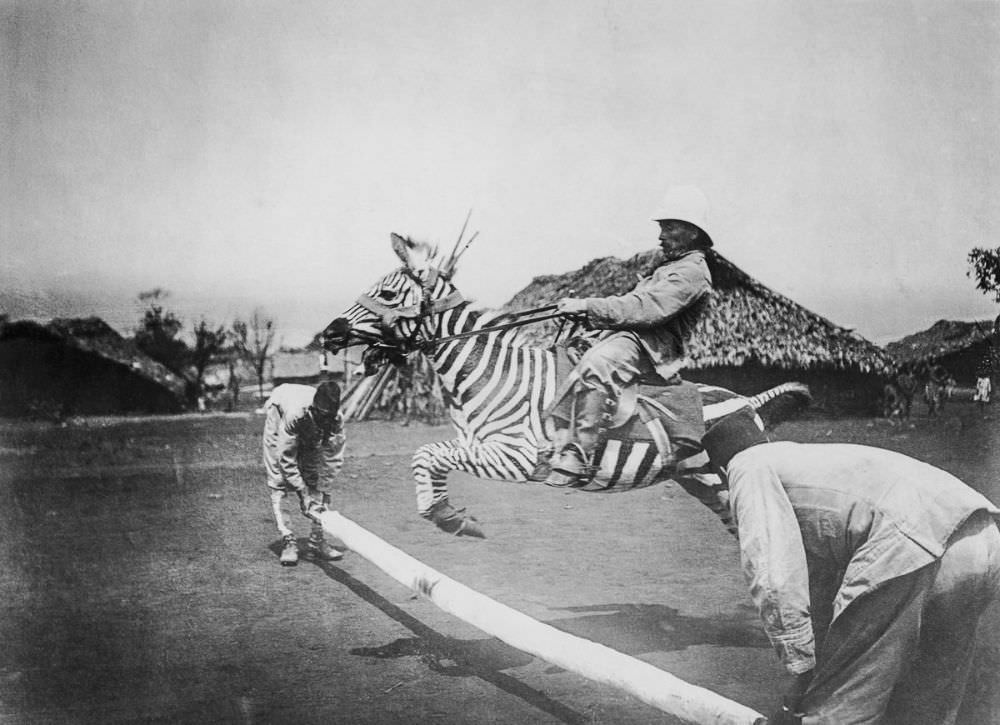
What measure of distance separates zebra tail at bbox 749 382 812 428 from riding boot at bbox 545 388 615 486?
69cm

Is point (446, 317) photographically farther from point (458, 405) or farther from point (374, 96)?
point (374, 96)

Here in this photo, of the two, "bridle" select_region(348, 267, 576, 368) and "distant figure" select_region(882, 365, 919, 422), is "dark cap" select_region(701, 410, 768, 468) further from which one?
"bridle" select_region(348, 267, 576, 368)

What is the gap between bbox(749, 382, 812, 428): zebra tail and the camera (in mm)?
4074

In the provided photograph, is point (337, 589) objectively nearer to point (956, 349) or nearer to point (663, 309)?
point (663, 309)

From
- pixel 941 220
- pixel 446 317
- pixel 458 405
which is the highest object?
pixel 941 220

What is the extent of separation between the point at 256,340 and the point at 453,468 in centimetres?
107

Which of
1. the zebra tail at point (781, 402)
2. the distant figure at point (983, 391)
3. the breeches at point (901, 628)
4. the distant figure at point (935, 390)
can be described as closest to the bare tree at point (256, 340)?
the zebra tail at point (781, 402)

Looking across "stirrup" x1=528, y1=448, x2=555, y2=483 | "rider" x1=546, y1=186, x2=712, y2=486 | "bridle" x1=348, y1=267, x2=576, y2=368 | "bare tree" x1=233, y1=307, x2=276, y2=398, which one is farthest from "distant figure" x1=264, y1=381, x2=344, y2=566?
"rider" x1=546, y1=186, x2=712, y2=486

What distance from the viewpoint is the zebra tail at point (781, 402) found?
4.07 metres

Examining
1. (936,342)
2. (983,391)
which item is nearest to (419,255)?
(936,342)

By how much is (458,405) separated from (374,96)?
1418mm

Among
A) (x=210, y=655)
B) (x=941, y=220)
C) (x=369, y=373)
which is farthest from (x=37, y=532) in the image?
(x=941, y=220)

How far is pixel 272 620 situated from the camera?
390 centimetres

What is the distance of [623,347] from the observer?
12.6 ft
